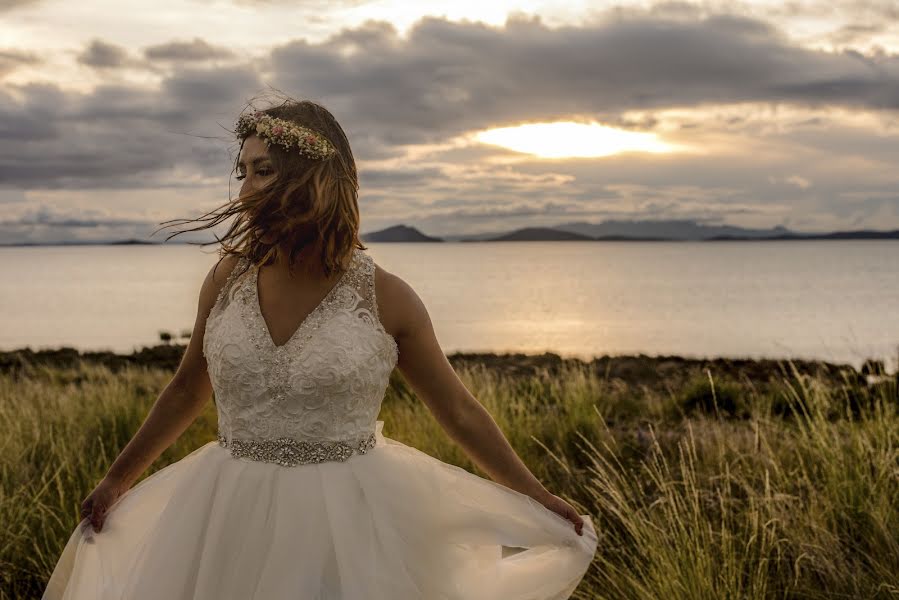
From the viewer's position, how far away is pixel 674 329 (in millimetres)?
43812

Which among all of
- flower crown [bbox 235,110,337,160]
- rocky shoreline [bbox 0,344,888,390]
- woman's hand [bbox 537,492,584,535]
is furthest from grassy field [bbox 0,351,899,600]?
rocky shoreline [bbox 0,344,888,390]

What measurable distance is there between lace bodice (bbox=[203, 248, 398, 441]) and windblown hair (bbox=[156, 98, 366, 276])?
0.14 metres

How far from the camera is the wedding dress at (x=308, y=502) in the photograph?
7.68 ft

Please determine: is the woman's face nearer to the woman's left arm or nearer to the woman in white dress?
the woman in white dress

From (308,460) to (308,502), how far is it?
0.13m

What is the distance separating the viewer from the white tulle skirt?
2330mm

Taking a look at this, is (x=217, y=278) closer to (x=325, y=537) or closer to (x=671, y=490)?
(x=325, y=537)

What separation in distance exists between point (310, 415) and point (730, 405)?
962cm

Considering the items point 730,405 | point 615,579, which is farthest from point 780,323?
point 615,579

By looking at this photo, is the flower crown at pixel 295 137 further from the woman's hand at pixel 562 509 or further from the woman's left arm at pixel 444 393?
the woman's hand at pixel 562 509

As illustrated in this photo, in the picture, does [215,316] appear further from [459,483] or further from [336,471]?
[459,483]

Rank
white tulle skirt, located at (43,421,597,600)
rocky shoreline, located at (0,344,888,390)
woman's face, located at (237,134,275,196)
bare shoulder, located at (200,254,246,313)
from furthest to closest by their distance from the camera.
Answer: rocky shoreline, located at (0,344,888,390) < bare shoulder, located at (200,254,246,313) < woman's face, located at (237,134,275,196) < white tulle skirt, located at (43,421,597,600)

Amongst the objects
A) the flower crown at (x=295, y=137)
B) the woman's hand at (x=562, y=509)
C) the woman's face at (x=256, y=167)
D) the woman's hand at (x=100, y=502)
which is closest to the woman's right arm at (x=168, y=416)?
the woman's hand at (x=100, y=502)

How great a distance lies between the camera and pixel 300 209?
2461mm
